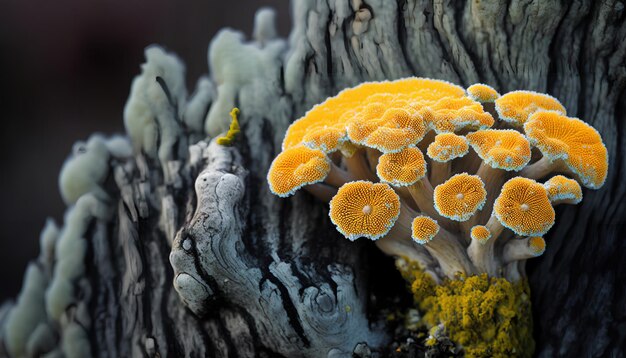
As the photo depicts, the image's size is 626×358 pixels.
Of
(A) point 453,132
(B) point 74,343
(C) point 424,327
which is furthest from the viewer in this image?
(B) point 74,343

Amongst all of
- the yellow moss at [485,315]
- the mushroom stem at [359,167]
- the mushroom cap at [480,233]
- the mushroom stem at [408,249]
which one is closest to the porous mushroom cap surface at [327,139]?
the mushroom stem at [359,167]

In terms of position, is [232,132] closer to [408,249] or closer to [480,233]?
[408,249]

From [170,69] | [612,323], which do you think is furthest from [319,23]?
[612,323]

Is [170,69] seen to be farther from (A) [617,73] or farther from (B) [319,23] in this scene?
(A) [617,73]

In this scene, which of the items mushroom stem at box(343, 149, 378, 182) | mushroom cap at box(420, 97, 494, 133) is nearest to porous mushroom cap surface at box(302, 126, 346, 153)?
mushroom stem at box(343, 149, 378, 182)

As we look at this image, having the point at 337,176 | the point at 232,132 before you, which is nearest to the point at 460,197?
the point at 337,176

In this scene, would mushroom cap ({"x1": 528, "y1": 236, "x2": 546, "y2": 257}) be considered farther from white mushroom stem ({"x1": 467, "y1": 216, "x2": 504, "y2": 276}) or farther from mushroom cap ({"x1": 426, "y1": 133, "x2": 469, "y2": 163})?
mushroom cap ({"x1": 426, "y1": 133, "x2": 469, "y2": 163})
